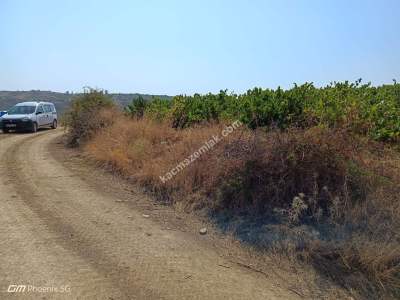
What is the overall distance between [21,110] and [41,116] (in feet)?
4.40

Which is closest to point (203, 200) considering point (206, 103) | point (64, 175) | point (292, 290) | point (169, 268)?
point (169, 268)

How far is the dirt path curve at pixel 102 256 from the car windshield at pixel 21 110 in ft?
52.4

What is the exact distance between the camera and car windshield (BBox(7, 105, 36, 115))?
2231cm

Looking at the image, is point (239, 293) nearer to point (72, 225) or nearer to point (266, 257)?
point (266, 257)

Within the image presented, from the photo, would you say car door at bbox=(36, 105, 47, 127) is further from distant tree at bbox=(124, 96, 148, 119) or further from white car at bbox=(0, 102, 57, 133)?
distant tree at bbox=(124, 96, 148, 119)

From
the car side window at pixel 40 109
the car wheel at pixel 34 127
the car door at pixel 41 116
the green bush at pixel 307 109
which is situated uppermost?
the green bush at pixel 307 109

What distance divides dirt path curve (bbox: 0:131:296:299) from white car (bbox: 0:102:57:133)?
49.0ft

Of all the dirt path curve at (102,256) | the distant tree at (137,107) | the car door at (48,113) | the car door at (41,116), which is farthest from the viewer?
the car door at (48,113)

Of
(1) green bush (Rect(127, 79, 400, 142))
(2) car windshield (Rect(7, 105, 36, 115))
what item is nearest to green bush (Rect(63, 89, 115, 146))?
(1) green bush (Rect(127, 79, 400, 142))

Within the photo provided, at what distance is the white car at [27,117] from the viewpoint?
2133 centimetres

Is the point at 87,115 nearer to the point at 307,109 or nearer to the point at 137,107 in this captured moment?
the point at 137,107

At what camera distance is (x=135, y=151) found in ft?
33.9

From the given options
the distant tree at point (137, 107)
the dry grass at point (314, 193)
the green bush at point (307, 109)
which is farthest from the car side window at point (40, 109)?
the dry grass at point (314, 193)

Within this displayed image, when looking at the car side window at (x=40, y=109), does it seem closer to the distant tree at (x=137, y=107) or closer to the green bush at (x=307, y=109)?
the distant tree at (x=137, y=107)
